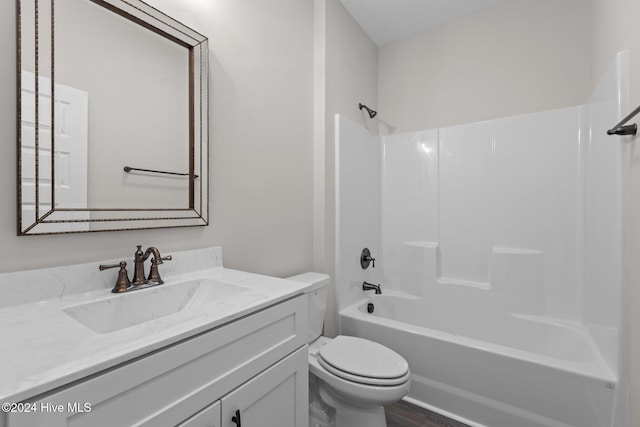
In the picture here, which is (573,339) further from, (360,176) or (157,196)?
(157,196)

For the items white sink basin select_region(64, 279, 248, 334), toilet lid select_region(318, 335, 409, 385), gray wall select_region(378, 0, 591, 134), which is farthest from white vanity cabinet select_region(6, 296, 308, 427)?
gray wall select_region(378, 0, 591, 134)

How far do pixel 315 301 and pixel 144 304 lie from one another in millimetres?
883

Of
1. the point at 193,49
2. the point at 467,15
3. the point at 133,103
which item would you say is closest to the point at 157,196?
the point at 133,103

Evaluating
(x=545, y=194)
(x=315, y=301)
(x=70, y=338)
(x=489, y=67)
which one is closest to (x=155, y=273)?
(x=70, y=338)

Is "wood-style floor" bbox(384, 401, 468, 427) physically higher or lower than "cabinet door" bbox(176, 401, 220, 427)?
lower

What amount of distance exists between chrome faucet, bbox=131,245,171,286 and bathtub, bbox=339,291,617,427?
1285 mm

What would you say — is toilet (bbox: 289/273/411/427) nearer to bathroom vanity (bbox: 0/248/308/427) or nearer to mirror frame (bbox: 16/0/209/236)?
bathroom vanity (bbox: 0/248/308/427)

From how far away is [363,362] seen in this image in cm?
142

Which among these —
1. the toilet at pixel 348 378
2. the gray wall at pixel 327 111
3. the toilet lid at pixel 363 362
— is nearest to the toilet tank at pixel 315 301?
the toilet at pixel 348 378

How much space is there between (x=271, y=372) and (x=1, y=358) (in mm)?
618

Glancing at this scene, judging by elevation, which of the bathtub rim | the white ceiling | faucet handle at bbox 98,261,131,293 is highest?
the white ceiling

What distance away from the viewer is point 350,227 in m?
2.20

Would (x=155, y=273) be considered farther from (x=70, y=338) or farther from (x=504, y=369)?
(x=504, y=369)

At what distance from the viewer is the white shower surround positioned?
1.40 metres
